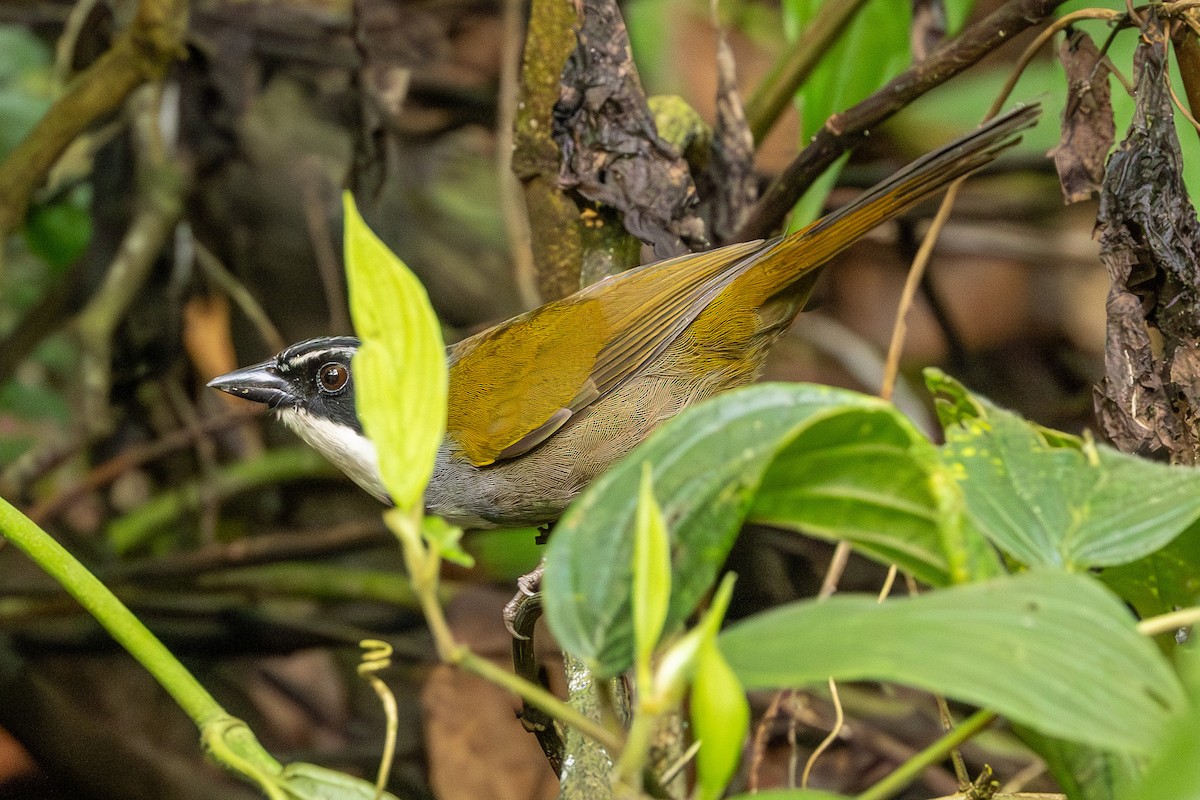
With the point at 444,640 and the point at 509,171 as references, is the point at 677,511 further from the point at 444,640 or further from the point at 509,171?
the point at 509,171

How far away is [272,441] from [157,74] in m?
1.33

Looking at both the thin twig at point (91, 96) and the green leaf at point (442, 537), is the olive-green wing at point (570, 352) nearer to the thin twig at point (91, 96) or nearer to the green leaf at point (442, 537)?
the thin twig at point (91, 96)

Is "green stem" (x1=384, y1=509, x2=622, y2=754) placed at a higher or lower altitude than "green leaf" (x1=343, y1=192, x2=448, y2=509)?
lower

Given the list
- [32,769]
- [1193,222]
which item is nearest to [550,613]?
[1193,222]

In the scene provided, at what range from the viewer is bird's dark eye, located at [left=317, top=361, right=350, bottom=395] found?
2.70m

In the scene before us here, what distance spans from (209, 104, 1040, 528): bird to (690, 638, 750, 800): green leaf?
5.64ft

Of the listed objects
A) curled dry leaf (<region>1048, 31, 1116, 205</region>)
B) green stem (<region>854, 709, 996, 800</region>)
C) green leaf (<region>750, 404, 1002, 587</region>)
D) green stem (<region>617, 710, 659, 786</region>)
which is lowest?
green stem (<region>854, 709, 996, 800</region>)

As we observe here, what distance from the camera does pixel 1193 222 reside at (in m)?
1.69

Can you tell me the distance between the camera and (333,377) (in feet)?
8.87

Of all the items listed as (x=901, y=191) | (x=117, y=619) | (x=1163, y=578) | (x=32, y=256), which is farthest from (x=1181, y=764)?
(x=32, y=256)

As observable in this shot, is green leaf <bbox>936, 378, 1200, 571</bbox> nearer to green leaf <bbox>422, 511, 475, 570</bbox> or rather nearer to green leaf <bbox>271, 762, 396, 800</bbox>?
green leaf <bbox>422, 511, 475, 570</bbox>

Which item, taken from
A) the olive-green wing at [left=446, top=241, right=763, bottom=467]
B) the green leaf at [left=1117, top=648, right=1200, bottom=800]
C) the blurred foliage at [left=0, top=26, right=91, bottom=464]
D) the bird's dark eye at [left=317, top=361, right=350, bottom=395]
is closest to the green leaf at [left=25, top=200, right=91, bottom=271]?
the blurred foliage at [left=0, top=26, right=91, bottom=464]

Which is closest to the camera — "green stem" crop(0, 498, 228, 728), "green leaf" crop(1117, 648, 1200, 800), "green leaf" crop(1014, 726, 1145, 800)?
"green leaf" crop(1117, 648, 1200, 800)

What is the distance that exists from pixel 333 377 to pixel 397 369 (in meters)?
1.89
